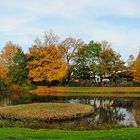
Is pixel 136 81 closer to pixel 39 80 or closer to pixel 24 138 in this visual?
pixel 39 80

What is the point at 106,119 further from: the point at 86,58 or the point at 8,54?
the point at 8,54

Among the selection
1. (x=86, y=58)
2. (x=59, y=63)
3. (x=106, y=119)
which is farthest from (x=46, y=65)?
(x=106, y=119)

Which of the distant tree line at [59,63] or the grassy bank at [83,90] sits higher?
the distant tree line at [59,63]

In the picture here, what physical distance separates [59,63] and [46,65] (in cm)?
305

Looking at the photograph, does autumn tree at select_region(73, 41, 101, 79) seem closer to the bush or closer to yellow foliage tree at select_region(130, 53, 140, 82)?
yellow foliage tree at select_region(130, 53, 140, 82)

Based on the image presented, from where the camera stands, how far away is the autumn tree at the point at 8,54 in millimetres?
88938

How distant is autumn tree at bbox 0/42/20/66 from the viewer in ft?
292

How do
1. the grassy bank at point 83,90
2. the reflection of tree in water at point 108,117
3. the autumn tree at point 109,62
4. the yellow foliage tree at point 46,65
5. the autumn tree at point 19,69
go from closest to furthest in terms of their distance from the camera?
the reflection of tree in water at point 108,117, the grassy bank at point 83,90, the yellow foliage tree at point 46,65, the autumn tree at point 19,69, the autumn tree at point 109,62

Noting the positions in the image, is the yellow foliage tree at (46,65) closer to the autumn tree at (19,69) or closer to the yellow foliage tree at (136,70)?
the autumn tree at (19,69)

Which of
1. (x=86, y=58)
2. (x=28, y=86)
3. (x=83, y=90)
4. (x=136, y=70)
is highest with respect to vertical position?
(x=86, y=58)

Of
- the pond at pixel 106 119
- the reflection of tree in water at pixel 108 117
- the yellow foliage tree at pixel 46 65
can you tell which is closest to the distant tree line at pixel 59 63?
the yellow foliage tree at pixel 46 65

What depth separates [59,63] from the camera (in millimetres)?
81625

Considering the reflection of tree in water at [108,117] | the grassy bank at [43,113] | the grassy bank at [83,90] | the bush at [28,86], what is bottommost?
the reflection of tree in water at [108,117]

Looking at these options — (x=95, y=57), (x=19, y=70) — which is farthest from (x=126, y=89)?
(x=19, y=70)
